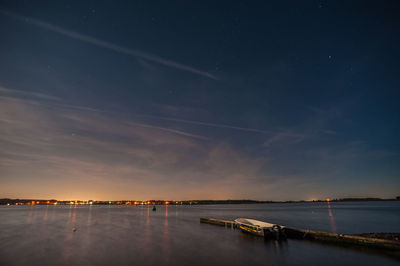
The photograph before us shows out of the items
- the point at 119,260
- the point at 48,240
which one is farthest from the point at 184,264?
the point at 48,240

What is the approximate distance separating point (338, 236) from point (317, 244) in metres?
2.74

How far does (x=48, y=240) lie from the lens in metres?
32.3

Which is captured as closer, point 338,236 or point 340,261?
point 340,261

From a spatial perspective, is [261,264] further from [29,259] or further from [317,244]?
[29,259]

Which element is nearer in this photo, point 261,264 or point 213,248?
point 261,264

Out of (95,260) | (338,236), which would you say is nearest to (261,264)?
(338,236)

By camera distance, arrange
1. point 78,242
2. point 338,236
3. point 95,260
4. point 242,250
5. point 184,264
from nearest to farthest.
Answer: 1. point 184,264
2. point 95,260
3. point 242,250
4. point 338,236
5. point 78,242

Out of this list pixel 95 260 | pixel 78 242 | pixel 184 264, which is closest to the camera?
pixel 184 264

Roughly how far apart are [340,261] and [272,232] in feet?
37.4

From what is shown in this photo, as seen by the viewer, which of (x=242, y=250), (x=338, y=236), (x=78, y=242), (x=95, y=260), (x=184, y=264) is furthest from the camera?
(x=78, y=242)

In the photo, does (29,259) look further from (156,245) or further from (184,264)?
(184,264)

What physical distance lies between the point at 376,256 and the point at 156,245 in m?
24.2

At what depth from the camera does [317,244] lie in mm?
27844

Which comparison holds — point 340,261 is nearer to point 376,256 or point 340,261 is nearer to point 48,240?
point 376,256
